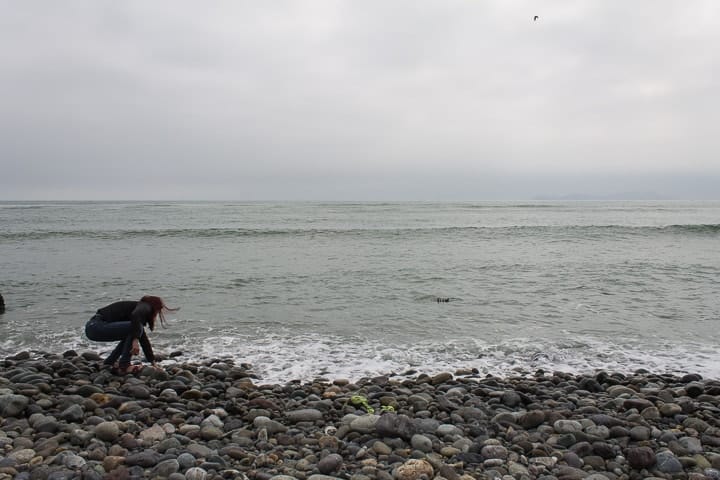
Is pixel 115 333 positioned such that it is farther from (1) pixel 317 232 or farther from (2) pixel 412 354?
(1) pixel 317 232

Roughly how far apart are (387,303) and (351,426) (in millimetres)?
8089

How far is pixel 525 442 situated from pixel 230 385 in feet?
13.9

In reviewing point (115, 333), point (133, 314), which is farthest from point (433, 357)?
point (115, 333)

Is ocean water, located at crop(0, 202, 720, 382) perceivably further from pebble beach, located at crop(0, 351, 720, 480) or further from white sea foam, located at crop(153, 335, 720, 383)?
pebble beach, located at crop(0, 351, 720, 480)

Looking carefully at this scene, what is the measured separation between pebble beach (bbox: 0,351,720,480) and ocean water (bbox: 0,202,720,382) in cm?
122

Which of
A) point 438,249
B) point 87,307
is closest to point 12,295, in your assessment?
point 87,307

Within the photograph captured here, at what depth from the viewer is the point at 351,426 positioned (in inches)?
208

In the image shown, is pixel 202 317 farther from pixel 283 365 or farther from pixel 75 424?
pixel 75 424

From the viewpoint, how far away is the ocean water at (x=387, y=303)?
29.1ft

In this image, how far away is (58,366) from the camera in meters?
7.43

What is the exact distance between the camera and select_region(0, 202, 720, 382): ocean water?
8.87 metres

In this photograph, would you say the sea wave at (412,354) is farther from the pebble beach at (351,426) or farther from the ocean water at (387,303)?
the pebble beach at (351,426)

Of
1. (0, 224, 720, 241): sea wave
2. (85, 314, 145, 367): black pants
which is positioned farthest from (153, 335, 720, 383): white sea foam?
(0, 224, 720, 241): sea wave

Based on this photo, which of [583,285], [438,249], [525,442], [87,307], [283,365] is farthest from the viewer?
[438,249]
